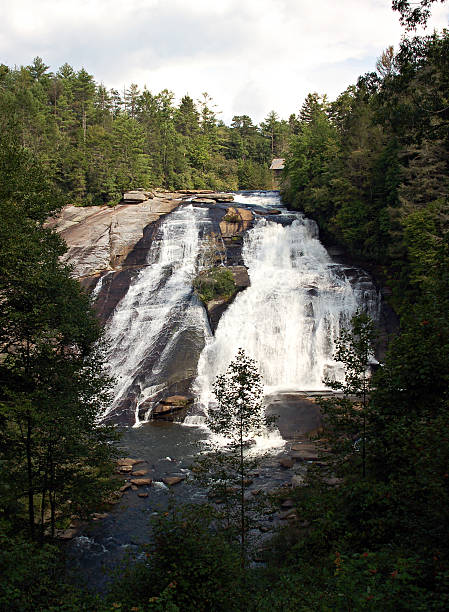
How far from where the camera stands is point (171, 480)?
51.9 feet

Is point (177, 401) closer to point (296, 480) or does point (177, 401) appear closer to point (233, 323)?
point (233, 323)

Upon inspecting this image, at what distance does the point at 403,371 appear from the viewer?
1005 cm

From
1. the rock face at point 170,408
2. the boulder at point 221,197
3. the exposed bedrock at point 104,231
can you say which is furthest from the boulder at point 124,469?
the boulder at point 221,197

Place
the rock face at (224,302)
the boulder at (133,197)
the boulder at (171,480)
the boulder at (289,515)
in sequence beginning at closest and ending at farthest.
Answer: the boulder at (289,515), the boulder at (171,480), the rock face at (224,302), the boulder at (133,197)

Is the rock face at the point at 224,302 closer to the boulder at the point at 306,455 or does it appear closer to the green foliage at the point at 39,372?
the boulder at the point at 306,455

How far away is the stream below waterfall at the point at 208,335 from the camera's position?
723 inches

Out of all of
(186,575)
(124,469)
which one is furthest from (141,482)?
(186,575)

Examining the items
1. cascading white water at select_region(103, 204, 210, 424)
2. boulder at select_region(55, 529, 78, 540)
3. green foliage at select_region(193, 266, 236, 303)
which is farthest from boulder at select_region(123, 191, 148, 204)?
boulder at select_region(55, 529, 78, 540)

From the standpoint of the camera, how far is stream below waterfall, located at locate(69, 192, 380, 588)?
723 inches

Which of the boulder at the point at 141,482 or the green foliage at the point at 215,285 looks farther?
the green foliage at the point at 215,285

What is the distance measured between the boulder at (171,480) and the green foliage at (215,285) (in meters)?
12.6

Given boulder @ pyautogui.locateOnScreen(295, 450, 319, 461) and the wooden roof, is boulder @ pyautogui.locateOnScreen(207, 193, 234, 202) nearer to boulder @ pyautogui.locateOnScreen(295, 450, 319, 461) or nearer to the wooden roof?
boulder @ pyautogui.locateOnScreen(295, 450, 319, 461)

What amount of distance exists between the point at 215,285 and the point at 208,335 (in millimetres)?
3432

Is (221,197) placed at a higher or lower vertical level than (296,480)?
higher
